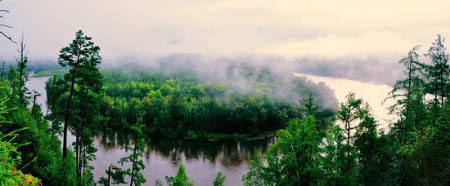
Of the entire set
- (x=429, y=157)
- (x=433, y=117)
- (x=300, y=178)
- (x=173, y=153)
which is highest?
(x=433, y=117)

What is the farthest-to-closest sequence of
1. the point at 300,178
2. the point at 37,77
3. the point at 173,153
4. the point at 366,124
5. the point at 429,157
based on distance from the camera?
1. the point at 37,77
2. the point at 173,153
3. the point at 366,124
4. the point at 300,178
5. the point at 429,157

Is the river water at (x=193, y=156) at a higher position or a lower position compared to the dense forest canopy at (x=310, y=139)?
lower

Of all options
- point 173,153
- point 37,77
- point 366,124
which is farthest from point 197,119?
point 37,77

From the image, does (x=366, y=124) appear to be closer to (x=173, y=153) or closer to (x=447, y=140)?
(x=447, y=140)

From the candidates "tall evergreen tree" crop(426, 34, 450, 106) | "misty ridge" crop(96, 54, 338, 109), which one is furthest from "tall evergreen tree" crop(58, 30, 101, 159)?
"misty ridge" crop(96, 54, 338, 109)

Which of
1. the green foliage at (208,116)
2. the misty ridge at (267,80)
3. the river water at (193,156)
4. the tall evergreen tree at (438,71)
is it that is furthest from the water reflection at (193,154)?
the tall evergreen tree at (438,71)

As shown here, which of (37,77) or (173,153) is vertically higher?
(37,77)

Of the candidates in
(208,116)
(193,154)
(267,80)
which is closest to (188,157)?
(193,154)

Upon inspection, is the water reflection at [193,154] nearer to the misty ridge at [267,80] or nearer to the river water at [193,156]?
the river water at [193,156]

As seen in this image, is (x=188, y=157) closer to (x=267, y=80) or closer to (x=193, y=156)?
(x=193, y=156)

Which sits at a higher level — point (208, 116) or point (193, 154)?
point (208, 116)

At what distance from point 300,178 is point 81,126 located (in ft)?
41.0

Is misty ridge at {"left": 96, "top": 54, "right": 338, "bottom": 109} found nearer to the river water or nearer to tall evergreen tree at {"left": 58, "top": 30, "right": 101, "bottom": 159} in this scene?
the river water

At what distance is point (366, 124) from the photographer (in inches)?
651
